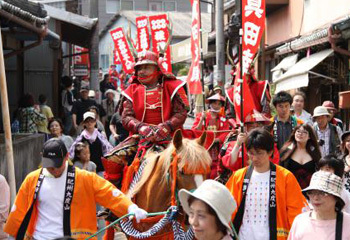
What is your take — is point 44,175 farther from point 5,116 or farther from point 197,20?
point 197,20

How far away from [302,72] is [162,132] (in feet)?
36.9

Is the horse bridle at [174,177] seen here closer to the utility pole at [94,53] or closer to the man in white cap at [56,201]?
the man in white cap at [56,201]

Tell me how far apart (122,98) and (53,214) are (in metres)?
2.79

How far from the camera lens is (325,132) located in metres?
10.7

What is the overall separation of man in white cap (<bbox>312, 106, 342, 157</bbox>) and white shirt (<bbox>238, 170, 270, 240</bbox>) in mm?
4710

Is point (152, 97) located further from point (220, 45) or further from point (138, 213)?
point (220, 45)

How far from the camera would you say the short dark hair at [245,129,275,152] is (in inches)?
238

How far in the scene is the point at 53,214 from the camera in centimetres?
598

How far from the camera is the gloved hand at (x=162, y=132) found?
7.58 metres

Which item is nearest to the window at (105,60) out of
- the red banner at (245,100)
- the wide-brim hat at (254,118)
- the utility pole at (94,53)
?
the utility pole at (94,53)

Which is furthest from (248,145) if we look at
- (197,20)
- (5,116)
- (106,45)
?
(106,45)

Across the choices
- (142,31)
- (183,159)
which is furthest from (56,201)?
(142,31)

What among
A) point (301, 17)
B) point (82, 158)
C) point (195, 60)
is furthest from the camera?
point (301, 17)

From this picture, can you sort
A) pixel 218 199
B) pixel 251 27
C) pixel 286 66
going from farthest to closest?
1. pixel 286 66
2. pixel 251 27
3. pixel 218 199
